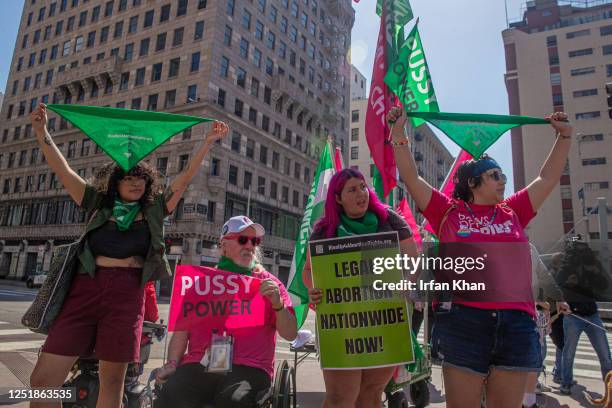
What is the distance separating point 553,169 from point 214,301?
2548 millimetres

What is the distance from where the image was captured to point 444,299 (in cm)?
262

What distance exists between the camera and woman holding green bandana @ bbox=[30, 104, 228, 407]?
2678mm

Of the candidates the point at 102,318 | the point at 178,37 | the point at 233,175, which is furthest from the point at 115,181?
the point at 178,37

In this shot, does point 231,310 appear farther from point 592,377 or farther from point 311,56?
point 311,56

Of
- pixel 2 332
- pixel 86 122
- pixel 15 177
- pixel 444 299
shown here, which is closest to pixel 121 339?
pixel 86 122

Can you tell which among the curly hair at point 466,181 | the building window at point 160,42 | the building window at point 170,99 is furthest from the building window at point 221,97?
the curly hair at point 466,181

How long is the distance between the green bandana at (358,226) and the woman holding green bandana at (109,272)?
1.30 metres

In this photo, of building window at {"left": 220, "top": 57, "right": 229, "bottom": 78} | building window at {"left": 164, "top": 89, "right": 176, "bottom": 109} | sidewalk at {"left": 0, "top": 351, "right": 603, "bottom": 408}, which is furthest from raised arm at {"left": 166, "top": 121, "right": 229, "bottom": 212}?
building window at {"left": 164, "top": 89, "right": 176, "bottom": 109}

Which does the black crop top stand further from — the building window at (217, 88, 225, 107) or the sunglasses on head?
the building window at (217, 88, 225, 107)

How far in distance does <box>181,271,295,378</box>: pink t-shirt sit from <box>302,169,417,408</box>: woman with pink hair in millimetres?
453

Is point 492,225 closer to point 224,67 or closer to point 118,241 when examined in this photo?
point 118,241

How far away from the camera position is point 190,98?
34250mm

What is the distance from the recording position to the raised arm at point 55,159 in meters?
2.98

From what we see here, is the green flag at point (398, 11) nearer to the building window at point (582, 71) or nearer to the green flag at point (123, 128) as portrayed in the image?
the green flag at point (123, 128)
